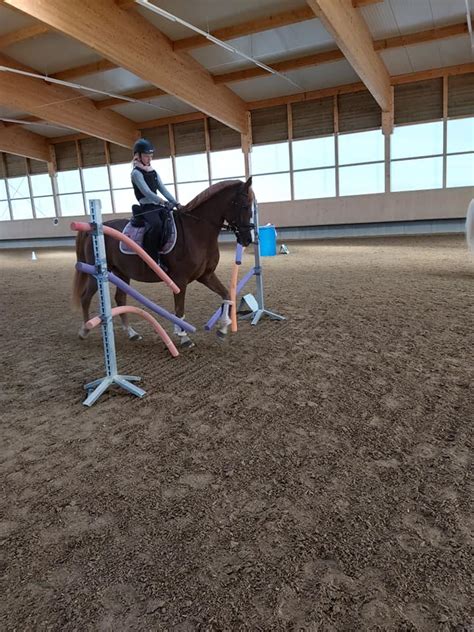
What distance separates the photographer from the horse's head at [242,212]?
145 inches

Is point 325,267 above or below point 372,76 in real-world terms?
below

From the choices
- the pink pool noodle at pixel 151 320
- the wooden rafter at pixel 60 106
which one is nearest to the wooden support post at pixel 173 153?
the wooden rafter at pixel 60 106

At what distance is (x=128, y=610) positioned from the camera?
3.89ft

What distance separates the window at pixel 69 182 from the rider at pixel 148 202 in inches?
635

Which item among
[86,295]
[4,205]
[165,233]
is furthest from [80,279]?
[4,205]

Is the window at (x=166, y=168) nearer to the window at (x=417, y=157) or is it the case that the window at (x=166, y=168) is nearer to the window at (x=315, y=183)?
the window at (x=315, y=183)

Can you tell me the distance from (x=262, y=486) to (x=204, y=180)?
1525 cm

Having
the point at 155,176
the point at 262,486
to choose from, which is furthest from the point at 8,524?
the point at 155,176

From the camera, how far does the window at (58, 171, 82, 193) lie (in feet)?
59.7

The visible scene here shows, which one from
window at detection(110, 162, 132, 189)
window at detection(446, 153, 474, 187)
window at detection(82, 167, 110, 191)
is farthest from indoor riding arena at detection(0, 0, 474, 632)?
window at detection(82, 167, 110, 191)

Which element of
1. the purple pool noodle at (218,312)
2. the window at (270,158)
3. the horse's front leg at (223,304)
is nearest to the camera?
the purple pool noodle at (218,312)

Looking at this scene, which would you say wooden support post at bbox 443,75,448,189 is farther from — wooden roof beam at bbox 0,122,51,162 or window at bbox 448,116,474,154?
wooden roof beam at bbox 0,122,51,162

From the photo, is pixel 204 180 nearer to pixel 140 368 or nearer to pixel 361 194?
pixel 361 194

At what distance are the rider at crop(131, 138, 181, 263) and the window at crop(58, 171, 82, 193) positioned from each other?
1612 centimetres
